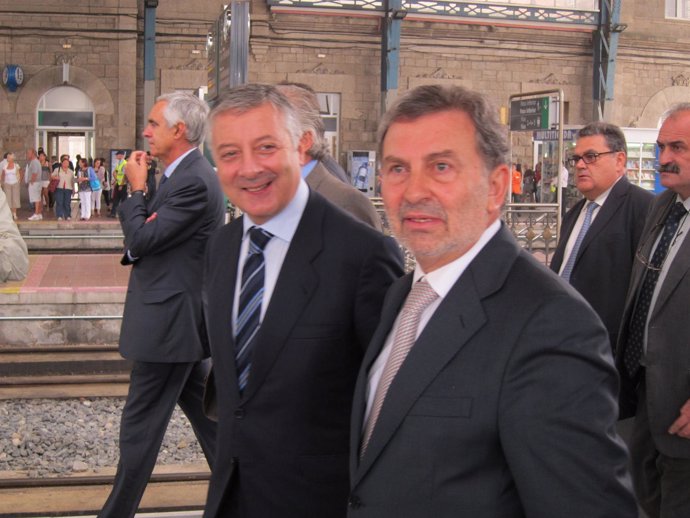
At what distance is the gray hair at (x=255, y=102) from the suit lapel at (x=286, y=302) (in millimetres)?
319

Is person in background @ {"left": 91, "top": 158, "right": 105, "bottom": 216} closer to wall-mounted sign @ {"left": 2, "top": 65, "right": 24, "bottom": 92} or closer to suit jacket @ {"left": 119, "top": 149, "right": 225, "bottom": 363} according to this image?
wall-mounted sign @ {"left": 2, "top": 65, "right": 24, "bottom": 92}

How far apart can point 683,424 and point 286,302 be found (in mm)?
1516

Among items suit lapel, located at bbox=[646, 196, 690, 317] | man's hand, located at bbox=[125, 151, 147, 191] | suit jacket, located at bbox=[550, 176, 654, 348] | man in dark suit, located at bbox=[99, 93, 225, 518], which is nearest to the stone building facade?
suit jacket, located at bbox=[550, 176, 654, 348]

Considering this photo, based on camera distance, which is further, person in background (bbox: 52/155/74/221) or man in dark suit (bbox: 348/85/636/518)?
person in background (bbox: 52/155/74/221)

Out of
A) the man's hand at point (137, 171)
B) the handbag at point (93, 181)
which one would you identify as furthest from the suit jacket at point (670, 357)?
the handbag at point (93, 181)

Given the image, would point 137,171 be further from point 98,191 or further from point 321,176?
point 98,191

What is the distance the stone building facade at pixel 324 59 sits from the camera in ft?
89.5

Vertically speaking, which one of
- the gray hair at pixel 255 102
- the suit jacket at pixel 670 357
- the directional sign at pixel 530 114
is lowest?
the suit jacket at pixel 670 357

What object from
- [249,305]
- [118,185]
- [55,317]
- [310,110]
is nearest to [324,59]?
[118,185]

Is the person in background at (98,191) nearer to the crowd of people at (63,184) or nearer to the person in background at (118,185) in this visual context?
the crowd of people at (63,184)

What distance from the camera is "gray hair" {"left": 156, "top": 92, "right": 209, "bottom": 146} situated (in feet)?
13.8

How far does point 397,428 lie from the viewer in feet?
6.03

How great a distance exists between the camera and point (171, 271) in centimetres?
419

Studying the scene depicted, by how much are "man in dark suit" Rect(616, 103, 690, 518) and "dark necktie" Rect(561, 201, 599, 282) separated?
762 mm
